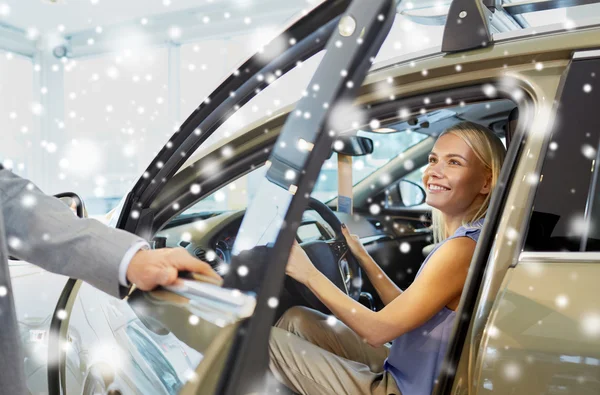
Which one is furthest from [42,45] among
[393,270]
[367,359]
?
[367,359]

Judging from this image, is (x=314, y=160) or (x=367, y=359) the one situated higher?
(x=314, y=160)

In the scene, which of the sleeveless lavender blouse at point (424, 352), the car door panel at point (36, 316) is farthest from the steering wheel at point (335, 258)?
the car door panel at point (36, 316)

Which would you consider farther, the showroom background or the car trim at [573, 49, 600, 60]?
the showroom background

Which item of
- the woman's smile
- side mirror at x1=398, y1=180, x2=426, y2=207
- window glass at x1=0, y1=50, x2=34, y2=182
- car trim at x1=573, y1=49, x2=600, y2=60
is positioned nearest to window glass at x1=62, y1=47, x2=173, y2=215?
window glass at x1=0, y1=50, x2=34, y2=182

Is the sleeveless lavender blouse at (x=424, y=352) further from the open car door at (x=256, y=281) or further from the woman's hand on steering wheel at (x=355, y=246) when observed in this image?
the open car door at (x=256, y=281)

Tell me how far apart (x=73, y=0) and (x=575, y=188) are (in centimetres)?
879

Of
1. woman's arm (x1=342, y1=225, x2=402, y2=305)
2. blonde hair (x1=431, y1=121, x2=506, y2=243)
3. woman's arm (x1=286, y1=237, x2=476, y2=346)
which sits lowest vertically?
woman's arm (x1=286, y1=237, x2=476, y2=346)

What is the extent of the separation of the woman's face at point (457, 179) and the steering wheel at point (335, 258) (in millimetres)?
579

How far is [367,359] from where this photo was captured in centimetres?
164

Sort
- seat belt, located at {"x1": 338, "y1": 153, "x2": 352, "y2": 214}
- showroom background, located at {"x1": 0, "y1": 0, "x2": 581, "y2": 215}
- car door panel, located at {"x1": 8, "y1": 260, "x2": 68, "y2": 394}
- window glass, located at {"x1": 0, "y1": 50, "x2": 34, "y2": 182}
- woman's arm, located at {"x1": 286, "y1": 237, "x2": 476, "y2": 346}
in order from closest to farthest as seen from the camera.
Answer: woman's arm, located at {"x1": 286, "y1": 237, "x2": 476, "y2": 346} → car door panel, located at {"x1": 8, "y1": 260, "x2": 68, "y2": 394} → seat belt, located at {"x1": 338, "y1": 153, "x2": 352, "y2": 214} → showroom background, located at {"x1": 0, "y1": 0, "x2": 581, "y2": 215} → window glass, located at {"x1": 0, "y1": 50, "x2": 34, "y2": 182}

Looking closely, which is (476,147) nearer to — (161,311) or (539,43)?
(539,43)

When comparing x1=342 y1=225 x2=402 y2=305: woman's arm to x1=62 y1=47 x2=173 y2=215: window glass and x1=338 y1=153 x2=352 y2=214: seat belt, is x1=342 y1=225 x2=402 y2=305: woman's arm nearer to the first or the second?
x1=338 y1=153 x2=352 y2=214: seat belt

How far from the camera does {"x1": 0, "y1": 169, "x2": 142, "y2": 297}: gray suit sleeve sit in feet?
2.35

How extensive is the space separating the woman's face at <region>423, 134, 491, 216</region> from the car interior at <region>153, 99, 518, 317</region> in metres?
0.12
